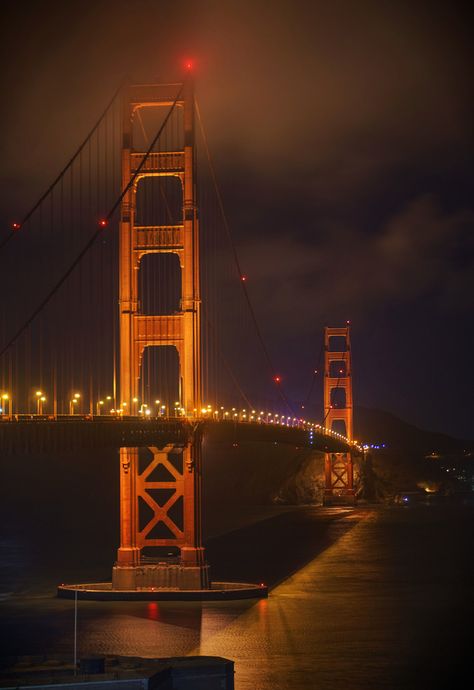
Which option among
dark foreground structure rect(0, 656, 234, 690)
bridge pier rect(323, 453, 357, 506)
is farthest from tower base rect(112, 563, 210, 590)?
bridge pier rect(323, 453, 357, 506)

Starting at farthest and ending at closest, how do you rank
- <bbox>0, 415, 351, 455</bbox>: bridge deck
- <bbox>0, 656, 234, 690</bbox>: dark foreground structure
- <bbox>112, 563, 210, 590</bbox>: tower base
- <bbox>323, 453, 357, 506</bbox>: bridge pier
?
<bbox>323, 453, 357, 506</bbox>: bridge pier < <bbox>112, 563, 210, 590</bbox>: tower base < <bbox>0, 415, 351, 455</bbox>: bridge deck < <bbox>0, 656, 234, 690</bbox>: dark foreground structure

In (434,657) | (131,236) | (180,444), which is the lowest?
(434,657)

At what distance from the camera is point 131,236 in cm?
3922

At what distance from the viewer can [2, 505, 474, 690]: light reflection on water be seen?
26844 mm

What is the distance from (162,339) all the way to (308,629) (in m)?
9.44

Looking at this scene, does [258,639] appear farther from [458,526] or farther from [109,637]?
[458,526]

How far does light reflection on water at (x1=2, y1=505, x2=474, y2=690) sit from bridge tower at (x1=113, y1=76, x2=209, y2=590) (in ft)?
4.86

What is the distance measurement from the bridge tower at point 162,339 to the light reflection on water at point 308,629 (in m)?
1.48

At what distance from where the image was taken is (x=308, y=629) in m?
33.4

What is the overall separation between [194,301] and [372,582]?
1424cm

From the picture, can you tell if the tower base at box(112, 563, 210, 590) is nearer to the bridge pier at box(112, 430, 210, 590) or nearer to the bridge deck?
the bridge pier at box(112, 430, 210, 590)

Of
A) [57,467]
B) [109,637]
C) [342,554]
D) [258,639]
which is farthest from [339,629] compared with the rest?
[57,467]

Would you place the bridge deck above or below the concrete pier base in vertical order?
above

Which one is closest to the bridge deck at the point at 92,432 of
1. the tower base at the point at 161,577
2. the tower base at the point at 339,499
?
the tower base at the point at 161,577
